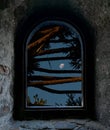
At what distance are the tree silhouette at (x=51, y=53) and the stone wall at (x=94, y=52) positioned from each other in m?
0.15

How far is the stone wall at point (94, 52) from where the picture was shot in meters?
2.42

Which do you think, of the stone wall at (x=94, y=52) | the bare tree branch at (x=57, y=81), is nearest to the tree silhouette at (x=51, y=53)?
the bare tree branch at (x=57, y=81)

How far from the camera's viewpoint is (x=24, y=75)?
255 cm

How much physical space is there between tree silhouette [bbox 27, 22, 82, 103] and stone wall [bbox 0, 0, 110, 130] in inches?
5.7

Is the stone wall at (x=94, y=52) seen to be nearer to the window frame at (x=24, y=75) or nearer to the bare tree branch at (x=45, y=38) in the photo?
the window frame at (x=24, y=75)

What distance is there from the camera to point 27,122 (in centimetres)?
247

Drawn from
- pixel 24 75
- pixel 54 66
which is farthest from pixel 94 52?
pixel 24 75

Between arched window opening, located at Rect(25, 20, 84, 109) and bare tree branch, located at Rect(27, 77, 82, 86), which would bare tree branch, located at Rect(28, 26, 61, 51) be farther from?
bare tree branch, located at Rect(27, 77, 82, 86)

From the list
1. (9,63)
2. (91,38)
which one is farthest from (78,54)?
(9,63)

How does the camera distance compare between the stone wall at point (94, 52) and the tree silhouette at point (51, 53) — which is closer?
the stone wall at point (94, 52)

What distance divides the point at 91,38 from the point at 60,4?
320mm

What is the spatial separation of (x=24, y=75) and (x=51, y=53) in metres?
0.25

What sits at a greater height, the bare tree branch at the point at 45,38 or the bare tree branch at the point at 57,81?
the bare tree branch at the point at 45,38

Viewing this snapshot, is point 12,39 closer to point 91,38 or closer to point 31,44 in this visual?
point 31,44
